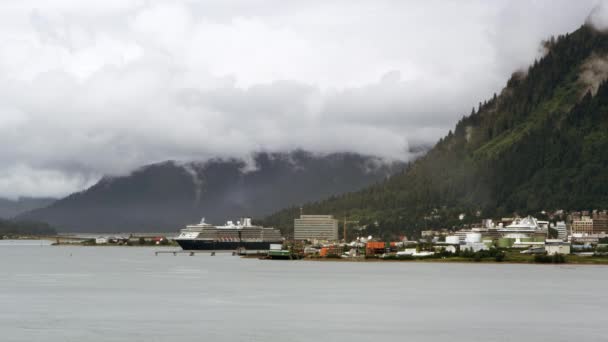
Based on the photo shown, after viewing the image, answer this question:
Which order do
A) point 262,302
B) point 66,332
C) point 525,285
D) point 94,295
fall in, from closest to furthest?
1. point 66,332
2. point 262,302
3. point 94,295
4. point 525,285

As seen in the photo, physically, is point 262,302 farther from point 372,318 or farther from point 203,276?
point 203,276

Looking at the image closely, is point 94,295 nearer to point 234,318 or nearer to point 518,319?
point 234,318

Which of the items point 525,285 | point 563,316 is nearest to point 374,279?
point 525,285

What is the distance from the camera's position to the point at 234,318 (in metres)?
79.9

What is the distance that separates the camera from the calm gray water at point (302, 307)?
71312mm

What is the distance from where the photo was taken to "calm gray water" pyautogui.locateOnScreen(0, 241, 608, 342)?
7131cm

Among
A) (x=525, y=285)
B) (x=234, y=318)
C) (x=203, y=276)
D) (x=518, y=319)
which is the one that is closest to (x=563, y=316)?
(x=518, y=319)

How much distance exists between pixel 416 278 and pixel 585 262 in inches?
2382

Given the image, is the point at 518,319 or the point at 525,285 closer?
the point at 518,319

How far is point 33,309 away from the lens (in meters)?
86.2

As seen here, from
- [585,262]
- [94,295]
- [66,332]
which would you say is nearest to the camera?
[66,332]

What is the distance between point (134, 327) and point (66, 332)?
17.6 ft

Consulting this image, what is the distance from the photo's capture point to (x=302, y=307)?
90312mm

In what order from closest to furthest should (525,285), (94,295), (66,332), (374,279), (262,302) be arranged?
(66,332) < (262,302) < (94,295) < (525,285) < (374,279)
